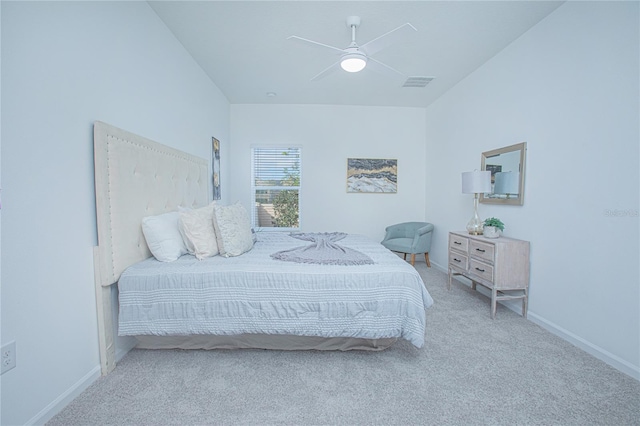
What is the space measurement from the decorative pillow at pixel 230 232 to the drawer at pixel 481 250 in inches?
87.4

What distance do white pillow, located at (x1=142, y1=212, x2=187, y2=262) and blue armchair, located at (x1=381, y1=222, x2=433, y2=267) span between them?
3.16 metres

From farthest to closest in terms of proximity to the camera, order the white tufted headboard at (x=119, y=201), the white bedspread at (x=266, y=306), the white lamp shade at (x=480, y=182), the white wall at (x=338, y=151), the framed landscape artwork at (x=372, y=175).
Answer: the framed landscape artwork at (x=372, y=175) < the white wall at (x=338, y=151) < the white lamp shade at (x=480, y=182) < the white bedspread at (x=266, y=306) < the white tufted headboard at (x=119, y=201)

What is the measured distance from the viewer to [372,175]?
4.85 m

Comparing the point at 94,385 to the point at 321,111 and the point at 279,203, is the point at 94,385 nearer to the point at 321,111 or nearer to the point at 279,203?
the point at 279,203

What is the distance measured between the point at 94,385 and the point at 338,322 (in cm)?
150

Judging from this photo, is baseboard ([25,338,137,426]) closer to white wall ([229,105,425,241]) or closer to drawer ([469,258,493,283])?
drawer ([469,258,493,283])

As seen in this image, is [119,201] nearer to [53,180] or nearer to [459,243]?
[53,180]

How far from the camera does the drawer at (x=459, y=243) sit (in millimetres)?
2980

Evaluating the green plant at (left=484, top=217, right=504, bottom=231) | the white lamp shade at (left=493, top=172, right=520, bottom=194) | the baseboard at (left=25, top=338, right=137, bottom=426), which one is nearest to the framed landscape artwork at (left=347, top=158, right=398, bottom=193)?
the white lamp shade at (left=493, top=172, right=520, bottom=194)

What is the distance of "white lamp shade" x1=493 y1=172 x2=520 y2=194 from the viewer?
2721 mm

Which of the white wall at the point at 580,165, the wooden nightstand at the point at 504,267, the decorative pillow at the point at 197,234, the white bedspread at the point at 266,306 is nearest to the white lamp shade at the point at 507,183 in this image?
the white wall at the point at 580,165

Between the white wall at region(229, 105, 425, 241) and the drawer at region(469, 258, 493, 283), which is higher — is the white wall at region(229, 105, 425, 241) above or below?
above

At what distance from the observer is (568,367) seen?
183cm

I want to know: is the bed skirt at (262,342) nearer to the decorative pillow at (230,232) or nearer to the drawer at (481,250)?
the decorative pillow at (230,232)
